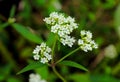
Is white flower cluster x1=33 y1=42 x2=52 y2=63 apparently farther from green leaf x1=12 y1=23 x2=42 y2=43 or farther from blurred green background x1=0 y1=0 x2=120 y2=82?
blurred green background x1=0 y1=0 x2=120 y2=82

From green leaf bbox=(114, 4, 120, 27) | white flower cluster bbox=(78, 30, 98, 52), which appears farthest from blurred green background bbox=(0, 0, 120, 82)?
white flower cluster bbox=(78, 30, 98, 52)

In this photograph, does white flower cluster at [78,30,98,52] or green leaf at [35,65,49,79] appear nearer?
white flower cluster at [78,30,98,52]

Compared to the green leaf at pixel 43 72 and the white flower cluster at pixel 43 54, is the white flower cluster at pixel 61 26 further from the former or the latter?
the green leaf at pixel 43 72

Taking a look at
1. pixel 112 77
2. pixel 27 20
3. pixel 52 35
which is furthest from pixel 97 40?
pixel 52 35

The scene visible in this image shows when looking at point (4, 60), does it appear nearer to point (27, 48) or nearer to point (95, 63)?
point (27, 48)

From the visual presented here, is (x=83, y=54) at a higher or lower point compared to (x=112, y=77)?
higher

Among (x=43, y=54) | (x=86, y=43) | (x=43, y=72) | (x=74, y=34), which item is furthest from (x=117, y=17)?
(x=43, y=54)

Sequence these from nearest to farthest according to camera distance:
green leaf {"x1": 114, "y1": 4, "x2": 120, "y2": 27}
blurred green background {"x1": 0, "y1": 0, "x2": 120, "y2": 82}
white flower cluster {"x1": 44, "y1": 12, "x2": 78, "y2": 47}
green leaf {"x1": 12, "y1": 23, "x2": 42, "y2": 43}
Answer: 1. white flower cluster {"x1": 44, "y1": 12, "x2": 78, "y2": 47}
2. green leaf {"x1": 12, "y1": 23, "x2": 42, "y2": 43}
3. blurred green background {"x1": 0, "y1": 0, "x2": 120, "y2": 82}
4. green leaf {"x1": 114, "y1": 4, "x2": 120, "y2": 27}

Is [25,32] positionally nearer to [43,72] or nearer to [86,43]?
[43,72]
